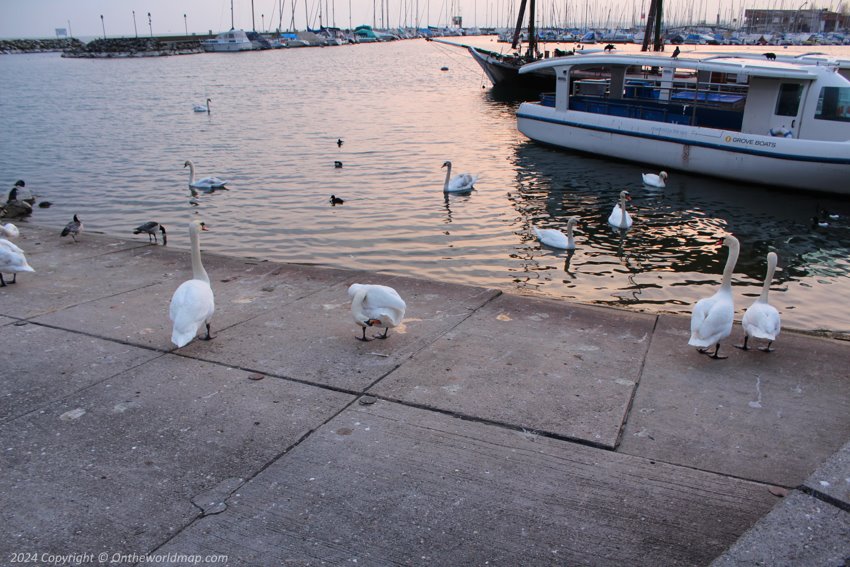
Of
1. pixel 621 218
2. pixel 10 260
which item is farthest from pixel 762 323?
pixel 621 218

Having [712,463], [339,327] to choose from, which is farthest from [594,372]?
[339,327]

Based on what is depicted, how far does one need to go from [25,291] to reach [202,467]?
4.58 metres

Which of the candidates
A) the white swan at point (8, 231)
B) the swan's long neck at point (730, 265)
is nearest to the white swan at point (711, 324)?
the swan's long neck at point (730, 265)

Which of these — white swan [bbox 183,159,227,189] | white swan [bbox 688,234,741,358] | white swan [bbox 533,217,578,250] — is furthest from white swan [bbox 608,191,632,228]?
white swan [bbox 183,159,227,189]

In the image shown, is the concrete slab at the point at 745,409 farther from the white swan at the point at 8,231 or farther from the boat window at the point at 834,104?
the boat window at the point at 834,104

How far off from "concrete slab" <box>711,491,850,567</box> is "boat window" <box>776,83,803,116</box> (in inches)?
682

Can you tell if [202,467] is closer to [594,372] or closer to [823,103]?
[594,372]

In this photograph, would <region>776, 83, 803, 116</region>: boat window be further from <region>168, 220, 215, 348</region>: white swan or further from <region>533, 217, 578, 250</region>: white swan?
<region>168, 220, 215, 348</region>: white swan

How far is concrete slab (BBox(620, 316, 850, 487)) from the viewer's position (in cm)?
413

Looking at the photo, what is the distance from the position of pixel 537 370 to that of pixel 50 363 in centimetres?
394

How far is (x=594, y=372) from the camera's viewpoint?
17.3 feet

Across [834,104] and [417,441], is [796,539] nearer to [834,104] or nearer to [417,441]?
[417,441]

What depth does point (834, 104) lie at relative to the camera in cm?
1644

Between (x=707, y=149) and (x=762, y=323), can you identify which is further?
(x=707, y=149)
